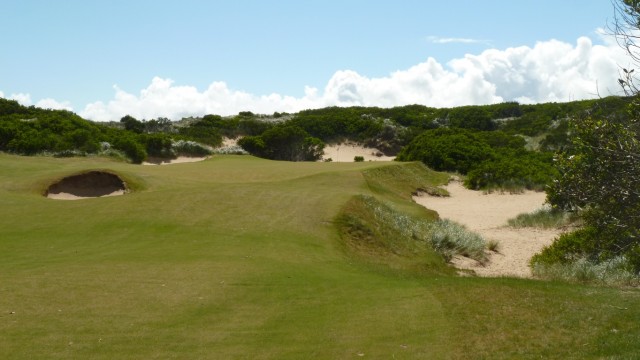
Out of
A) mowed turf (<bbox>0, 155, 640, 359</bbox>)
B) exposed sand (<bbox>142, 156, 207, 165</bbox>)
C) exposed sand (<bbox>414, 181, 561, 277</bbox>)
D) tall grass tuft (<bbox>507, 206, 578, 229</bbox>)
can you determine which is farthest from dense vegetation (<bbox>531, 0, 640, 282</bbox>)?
exposed sand (<bbox>142, 156, 207, 165</bbox>)

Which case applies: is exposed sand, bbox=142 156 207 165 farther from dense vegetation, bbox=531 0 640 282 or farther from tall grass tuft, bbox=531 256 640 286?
dense vegetation, bbox=531 0 640 282

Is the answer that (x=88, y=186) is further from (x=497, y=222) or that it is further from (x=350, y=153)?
(x=350, y=153)

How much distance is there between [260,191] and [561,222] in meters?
14.8

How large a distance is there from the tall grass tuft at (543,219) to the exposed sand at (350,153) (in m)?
37.2

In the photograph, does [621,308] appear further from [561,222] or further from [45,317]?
[561,222]

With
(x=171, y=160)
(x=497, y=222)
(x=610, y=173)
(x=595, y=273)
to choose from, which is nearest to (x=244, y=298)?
(x=610, y=173)

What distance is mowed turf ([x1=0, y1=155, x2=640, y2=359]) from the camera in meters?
9.95

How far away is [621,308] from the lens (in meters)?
11.8

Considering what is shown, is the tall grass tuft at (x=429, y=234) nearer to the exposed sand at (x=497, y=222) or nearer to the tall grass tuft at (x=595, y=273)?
the exposed sand at (x=497, y=222)

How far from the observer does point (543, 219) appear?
1259 inches

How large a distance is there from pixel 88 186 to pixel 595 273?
20.2m

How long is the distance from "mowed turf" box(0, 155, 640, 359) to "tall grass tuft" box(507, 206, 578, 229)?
1345cm

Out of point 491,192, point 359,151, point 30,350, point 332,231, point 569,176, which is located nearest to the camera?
point 30,350

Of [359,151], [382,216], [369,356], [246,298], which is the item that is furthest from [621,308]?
[359,151]
